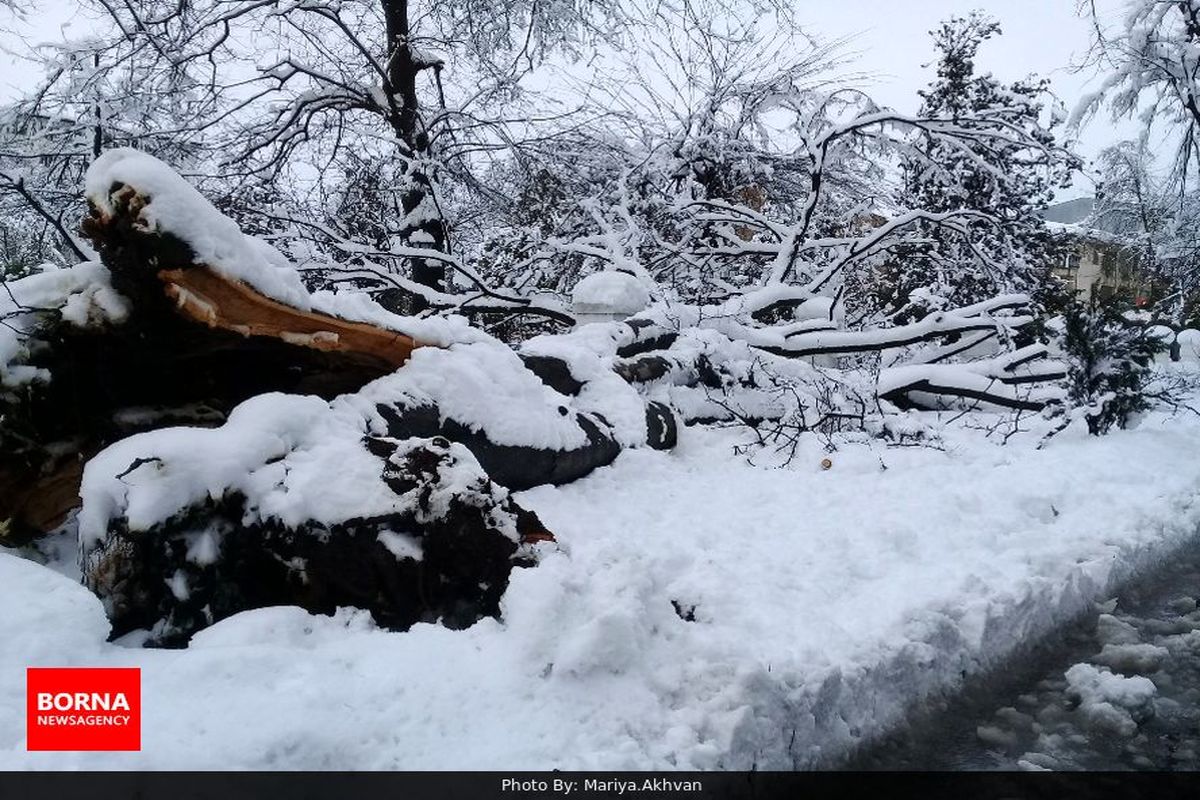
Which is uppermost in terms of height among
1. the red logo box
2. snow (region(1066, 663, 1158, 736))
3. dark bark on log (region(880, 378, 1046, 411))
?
dark bark on log (region(880, 378, 1046, 411))

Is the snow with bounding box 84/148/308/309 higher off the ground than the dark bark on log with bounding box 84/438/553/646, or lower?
higher

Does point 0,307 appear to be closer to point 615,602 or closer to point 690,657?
point 615,602

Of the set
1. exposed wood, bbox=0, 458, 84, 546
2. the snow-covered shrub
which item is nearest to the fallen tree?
exposed wood, bbox=0, 458, 84, 546

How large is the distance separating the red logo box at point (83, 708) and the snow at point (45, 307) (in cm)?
162

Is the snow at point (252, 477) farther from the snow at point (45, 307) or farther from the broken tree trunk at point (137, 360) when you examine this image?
the snow at point (45, 307)

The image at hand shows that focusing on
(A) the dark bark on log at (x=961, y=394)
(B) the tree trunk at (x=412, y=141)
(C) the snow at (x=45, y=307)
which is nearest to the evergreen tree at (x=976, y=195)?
(A) the dark bark on log at (x=961, y=394)

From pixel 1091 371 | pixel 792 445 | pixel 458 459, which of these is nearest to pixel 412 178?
pixel 792 445

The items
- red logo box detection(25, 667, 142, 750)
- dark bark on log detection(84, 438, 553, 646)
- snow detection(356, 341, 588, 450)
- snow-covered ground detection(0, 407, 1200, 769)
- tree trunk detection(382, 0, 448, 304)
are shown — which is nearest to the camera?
red logo box detection(25, 667, 142, 750)

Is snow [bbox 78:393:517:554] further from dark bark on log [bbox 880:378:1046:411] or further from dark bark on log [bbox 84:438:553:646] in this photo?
dark bark on log [bbox 880:378:1046:411]

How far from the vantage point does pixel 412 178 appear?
8422mm

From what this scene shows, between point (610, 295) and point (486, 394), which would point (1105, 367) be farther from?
point (486, 394)

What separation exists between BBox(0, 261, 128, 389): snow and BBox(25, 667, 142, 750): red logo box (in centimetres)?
162

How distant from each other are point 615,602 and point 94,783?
1409mm

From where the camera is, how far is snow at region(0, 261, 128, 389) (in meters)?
3.13
